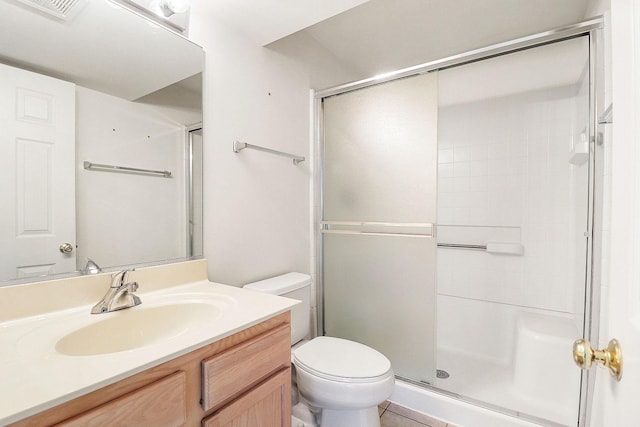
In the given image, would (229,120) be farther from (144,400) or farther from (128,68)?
(144,400)

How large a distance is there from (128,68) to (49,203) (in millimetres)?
577

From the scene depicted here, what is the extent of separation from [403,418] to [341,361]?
0.61 metres

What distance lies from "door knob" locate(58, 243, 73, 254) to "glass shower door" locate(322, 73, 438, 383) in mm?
1338

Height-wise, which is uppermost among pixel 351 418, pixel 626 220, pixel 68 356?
pixel 626 220

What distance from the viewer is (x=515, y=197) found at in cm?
217

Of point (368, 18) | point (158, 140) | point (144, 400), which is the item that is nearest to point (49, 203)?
point (158, 140)

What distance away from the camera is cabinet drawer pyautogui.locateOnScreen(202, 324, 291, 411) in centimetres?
74

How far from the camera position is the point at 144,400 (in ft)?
2.02

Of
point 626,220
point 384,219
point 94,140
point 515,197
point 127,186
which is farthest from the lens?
point 515,197

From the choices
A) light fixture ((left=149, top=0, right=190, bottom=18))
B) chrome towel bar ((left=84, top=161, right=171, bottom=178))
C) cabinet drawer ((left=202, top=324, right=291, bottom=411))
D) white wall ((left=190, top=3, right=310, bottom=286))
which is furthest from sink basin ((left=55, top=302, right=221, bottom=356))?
light fixture ((left=149, top=0, right=190, bottom=18))

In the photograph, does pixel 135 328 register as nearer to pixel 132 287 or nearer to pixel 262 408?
pixel 132 287

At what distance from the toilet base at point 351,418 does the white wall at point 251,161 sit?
30.2 inches

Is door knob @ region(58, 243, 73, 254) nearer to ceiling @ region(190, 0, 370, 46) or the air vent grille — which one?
the air vent grille

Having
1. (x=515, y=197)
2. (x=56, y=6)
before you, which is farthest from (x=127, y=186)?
(x=515, y=197)
